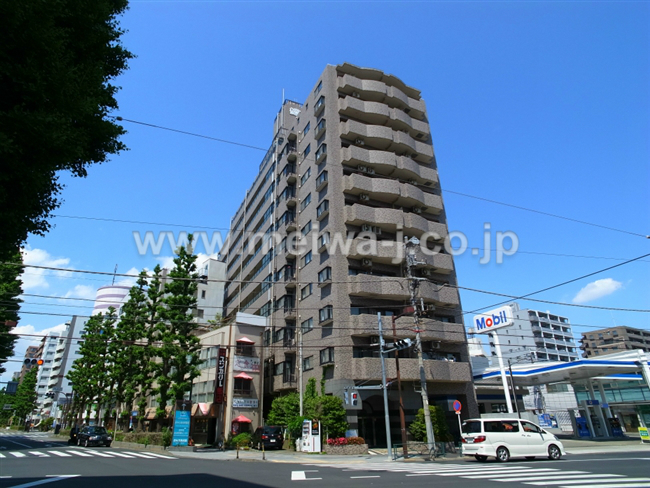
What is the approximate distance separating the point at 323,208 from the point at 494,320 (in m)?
19.0

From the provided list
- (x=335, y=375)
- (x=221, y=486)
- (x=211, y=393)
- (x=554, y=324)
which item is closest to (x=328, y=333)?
(x=335, y=375)

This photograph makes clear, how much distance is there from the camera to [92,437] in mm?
29719

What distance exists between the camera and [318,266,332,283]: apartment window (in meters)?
32.6

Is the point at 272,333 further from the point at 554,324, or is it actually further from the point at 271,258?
the point at 554,324

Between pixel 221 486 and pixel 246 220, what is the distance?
5093 centimetres

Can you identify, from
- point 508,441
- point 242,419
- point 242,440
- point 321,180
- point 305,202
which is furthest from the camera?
point 305,202

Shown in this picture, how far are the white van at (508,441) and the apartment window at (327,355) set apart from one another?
1273cm

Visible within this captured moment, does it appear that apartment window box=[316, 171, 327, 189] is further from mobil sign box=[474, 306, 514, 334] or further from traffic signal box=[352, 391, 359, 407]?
mobil sign box=[474, 306, 514, 334]

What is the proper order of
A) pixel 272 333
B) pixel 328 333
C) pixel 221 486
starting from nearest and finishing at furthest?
pixel 221 486, pixel 328 333, pixel 272 333

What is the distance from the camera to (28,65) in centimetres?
768

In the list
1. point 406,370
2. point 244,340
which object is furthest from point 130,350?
point 406,370

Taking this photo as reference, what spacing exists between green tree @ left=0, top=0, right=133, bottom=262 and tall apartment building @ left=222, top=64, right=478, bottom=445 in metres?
19.2

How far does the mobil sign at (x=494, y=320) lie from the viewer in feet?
118

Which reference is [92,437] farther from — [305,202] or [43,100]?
[43,100]
